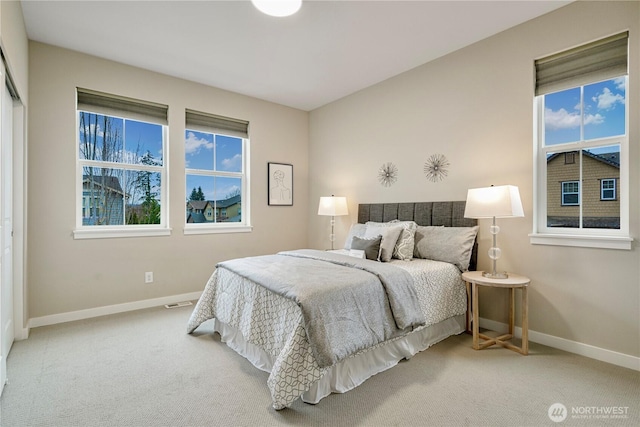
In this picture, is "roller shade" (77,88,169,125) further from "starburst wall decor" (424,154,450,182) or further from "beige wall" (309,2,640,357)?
"starburst wall decor" (424,154,450,182)

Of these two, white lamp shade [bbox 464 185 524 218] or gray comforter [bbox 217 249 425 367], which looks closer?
gray comforter [bbox 217 249 425 367]

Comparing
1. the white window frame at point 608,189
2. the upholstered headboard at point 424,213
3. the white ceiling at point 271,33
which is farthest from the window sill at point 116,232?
the white window frame at point 608,189

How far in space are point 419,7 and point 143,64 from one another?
2924 millimetres

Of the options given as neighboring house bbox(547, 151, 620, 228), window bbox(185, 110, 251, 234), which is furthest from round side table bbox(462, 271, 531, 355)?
window bbox(185, 110, 251, 234)

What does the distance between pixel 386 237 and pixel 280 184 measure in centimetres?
224

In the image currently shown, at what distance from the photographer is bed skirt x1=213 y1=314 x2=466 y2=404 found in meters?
1.95

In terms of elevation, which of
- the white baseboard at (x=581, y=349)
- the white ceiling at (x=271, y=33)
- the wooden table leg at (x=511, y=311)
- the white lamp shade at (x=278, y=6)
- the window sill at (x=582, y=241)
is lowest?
the white baseboard at (x=581, y=349)

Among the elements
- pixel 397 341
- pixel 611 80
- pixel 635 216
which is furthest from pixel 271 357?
pixel 611 80

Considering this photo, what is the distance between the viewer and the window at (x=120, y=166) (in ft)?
11.3

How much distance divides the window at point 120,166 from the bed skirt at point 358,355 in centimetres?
179

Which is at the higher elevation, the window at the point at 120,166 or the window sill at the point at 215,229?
the window at the point at 120,166

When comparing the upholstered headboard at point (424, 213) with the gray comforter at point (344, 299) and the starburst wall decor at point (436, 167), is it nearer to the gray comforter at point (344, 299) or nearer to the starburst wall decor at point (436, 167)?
the starburst wall decor at point (436, 167)

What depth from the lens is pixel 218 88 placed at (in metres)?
4.23

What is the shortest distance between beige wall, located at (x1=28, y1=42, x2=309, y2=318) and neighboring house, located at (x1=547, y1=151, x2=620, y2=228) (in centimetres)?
343
